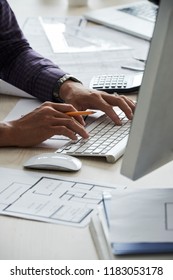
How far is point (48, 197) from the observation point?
3.93 feet

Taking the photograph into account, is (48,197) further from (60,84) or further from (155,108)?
(60,84)

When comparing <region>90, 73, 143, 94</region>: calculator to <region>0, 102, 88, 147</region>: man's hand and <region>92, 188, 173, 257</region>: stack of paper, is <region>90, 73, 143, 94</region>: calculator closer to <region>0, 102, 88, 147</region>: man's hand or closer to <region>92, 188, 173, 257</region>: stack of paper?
<region>0, 102, 88, 147</region>: man's hand

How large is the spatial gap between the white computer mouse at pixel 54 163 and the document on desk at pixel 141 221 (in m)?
0.19

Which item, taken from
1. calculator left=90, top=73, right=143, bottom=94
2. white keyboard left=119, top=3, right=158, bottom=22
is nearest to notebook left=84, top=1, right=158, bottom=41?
white keyboard left=119, top=3, right=158, bottom=22

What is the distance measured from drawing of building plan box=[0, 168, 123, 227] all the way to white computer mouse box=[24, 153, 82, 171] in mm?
20

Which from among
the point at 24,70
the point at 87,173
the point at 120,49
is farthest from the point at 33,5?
the point at 87,173

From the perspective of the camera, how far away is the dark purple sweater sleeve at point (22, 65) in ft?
5.56

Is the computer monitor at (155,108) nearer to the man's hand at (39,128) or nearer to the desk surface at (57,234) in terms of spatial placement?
the desk surface at (57,234)

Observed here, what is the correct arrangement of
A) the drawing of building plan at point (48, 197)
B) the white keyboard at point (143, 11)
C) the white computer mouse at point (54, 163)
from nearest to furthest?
the drawing of building plan at point (48, 197) < the white computer mouse at point (54, 163) < the white keyboard at point (143, 11)

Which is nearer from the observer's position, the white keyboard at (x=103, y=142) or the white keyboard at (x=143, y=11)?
the white keyboard at (x=103, y=142)

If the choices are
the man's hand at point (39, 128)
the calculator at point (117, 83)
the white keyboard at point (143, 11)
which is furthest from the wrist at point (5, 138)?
Answer: the white keyboard at point (143, 11)

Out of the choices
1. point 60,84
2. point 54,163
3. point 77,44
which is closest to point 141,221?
point 54,163

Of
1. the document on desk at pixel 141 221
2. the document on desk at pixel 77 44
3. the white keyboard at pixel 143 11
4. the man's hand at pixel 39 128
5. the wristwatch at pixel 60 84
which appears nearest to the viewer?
the document on desk at pixel 141 221

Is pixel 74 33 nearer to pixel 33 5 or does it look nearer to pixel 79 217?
pixel 33 5
